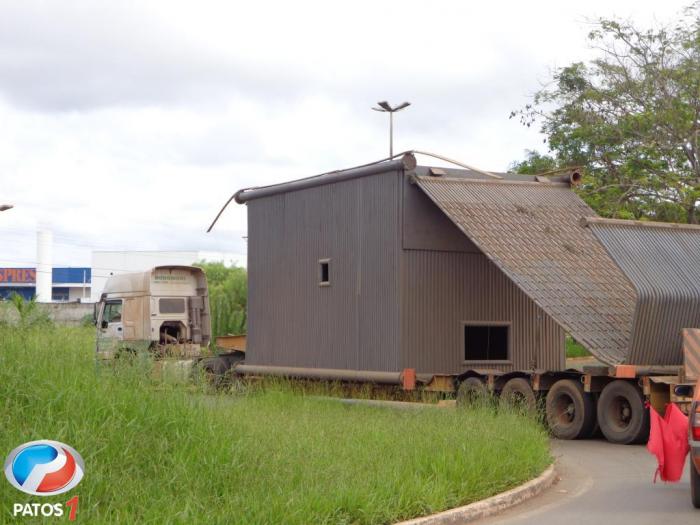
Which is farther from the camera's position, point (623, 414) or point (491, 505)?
point (623, 414)

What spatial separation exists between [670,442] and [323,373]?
11169 millimetres

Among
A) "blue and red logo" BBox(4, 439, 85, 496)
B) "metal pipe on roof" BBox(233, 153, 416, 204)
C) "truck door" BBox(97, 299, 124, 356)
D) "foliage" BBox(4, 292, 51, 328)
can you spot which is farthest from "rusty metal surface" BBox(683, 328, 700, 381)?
"truck door" BBox(97, 299, 124, 356)

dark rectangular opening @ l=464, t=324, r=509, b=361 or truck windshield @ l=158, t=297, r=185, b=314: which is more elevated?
truck windshield @ l=158, t=297, r=185, b=314

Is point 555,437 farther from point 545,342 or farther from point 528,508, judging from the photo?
point 528,508

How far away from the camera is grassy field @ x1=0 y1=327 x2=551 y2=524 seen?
8.92 m

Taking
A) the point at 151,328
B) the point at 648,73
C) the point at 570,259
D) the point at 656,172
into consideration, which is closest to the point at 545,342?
the point at 570,259

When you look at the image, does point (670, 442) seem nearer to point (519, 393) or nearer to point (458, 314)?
point (519, 393)

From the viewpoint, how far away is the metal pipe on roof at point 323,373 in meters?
20.4

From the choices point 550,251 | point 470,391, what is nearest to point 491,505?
point 470,391

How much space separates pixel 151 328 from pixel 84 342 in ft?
50.3

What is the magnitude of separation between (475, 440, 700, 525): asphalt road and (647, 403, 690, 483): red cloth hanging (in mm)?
300

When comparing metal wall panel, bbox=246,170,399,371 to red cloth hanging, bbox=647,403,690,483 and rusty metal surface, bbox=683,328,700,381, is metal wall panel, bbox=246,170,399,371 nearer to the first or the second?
rusty metal surface, bbox=683,328,700,381

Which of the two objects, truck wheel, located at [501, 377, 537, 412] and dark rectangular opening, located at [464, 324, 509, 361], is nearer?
truck wheel, located at [501, 377, 537, 412]

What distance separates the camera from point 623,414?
1745 centimetres
